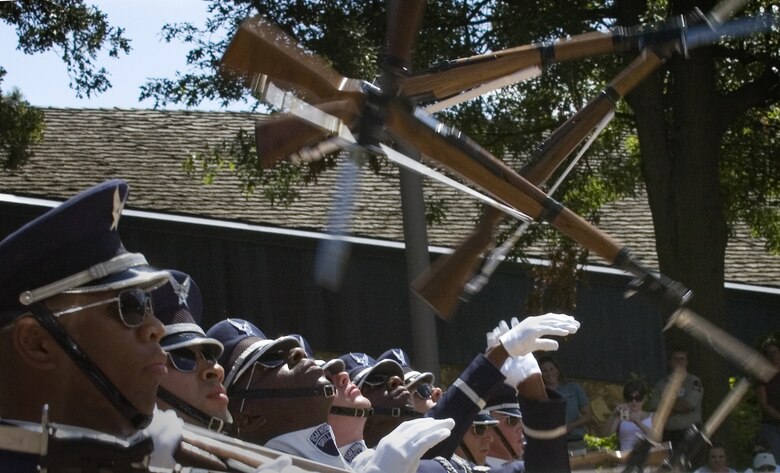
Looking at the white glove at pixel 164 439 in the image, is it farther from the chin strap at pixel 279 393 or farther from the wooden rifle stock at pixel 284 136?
the chin strap at pixel 279 393

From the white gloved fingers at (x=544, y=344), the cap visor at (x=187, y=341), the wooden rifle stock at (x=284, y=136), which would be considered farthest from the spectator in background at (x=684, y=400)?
the wooden rifle stock at (x=284, y=136)

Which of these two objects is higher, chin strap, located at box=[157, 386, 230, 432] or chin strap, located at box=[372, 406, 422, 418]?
chin strap, located at box=[157, 386, 230, 432]

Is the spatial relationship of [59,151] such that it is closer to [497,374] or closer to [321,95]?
[497,374]

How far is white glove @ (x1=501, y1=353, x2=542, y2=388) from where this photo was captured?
223 inches

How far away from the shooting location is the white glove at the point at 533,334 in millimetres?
5508

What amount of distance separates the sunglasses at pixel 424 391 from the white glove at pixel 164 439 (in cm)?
405

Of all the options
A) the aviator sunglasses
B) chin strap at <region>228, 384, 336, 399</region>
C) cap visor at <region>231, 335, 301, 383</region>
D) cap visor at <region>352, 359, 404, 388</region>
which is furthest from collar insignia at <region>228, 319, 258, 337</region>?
the aviator sunglasses

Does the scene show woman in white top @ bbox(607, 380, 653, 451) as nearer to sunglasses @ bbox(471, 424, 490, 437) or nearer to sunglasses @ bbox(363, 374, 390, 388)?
sunglasses @ bbox(471, 424, 490, 437)

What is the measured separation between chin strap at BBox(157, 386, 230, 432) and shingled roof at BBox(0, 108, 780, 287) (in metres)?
12.4

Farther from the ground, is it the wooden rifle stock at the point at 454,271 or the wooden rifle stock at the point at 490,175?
the wooden rifle stock at the point at 490,175

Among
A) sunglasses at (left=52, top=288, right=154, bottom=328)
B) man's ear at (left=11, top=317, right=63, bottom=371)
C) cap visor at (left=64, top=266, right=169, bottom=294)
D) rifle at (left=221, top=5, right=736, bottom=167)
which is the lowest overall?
man's ear at (left=11, top=317, right=63, bottom=371)

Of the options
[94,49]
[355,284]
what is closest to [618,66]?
[94,49]

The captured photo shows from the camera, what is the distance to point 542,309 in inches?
543

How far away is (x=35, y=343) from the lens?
288 centimetres
